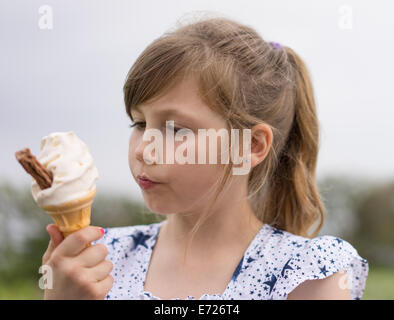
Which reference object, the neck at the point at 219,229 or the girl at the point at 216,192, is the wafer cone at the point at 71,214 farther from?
the neck at the point at 219,229

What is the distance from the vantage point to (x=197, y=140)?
1.74 meters

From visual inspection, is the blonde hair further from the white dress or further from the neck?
the white dress

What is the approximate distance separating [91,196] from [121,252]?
667 millimetres

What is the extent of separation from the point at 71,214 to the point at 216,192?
59 centimetres

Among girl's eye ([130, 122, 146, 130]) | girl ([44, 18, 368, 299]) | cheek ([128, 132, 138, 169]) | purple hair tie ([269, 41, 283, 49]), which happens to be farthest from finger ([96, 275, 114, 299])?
purple hair tie ([269, 41, 283, 49])

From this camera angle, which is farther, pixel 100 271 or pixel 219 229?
pixel 219 229

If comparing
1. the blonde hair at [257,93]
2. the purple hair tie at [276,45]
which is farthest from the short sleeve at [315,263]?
the purple hair tie at [276,45]

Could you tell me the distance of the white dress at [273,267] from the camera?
5.86ft

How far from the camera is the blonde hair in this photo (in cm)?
181

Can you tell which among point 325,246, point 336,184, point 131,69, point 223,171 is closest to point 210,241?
point 223,171

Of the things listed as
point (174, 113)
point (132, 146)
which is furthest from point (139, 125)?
point (174, 113)

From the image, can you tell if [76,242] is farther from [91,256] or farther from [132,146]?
[132,146]

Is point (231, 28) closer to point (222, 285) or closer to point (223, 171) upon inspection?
point (223, 171)

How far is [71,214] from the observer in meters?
1.57
